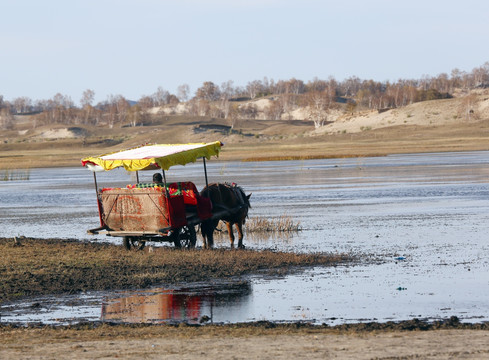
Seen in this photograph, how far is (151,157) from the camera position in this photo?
17.8 meters

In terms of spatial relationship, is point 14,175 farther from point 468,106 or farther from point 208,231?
point 468,106

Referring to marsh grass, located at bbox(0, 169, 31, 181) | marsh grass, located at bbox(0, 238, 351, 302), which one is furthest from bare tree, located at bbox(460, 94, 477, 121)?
marsh grass, located at bbox(0, 238, 351, 302)

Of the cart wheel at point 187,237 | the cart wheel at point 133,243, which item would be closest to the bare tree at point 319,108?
the cart wheel at point 133,243

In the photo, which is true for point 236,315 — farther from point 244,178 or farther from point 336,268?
point 244,178

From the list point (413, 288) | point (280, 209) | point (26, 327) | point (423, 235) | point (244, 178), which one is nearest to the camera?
point (26, 327)

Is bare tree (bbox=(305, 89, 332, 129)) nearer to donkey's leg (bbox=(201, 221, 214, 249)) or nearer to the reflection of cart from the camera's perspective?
donkey's leg (bbox=(201, 221, 214, 249))

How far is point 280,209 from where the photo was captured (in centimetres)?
3077

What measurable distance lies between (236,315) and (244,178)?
37.5m

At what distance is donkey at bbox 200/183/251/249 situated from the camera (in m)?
19.9

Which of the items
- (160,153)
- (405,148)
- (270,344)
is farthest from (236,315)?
(405,148)

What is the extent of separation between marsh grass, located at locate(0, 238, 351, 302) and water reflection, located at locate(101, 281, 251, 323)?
896 millimetres

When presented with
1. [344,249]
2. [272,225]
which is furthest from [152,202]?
[272,225]

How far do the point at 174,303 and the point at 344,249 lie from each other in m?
7.10

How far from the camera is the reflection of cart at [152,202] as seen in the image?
59.3ft
